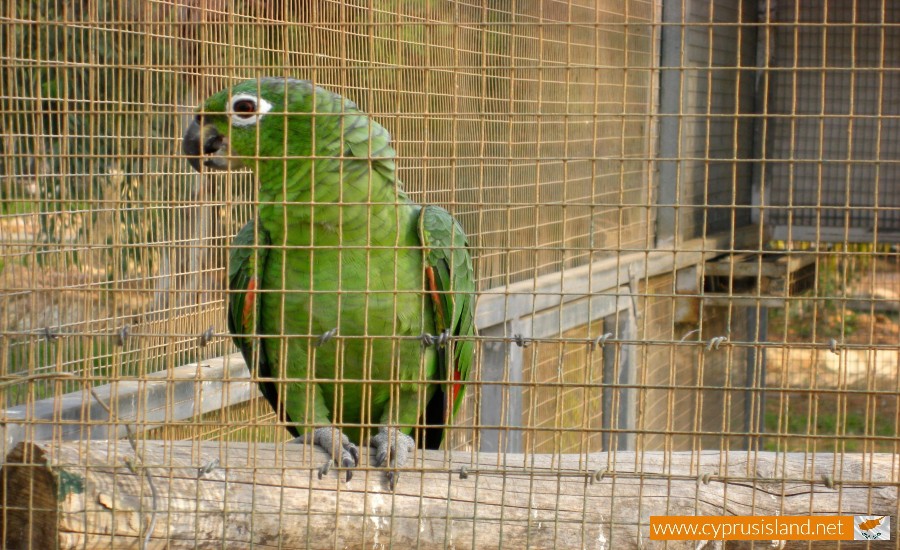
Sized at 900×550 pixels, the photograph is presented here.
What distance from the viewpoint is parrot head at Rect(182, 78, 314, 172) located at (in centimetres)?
262

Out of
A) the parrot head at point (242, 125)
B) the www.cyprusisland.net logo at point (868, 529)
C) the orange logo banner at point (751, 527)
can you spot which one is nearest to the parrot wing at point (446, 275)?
the parrot head at point (242, 125)

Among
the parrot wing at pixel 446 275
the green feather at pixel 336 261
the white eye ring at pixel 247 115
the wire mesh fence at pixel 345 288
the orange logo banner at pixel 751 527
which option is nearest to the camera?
the wire mesh fence at pixel 345 288

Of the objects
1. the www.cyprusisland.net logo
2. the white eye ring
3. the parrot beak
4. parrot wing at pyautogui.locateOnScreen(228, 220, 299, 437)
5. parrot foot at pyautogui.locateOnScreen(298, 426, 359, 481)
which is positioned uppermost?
the white eye ring

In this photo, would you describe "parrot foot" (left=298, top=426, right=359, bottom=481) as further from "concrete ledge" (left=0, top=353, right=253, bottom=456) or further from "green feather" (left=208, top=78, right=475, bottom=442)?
"concrete ledge" (left=0, top=353, right=253, bottom=456)

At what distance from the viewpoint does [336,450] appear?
253cm

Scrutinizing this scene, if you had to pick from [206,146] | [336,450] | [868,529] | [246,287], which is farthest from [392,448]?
[868,529]

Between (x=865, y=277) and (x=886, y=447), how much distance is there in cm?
332

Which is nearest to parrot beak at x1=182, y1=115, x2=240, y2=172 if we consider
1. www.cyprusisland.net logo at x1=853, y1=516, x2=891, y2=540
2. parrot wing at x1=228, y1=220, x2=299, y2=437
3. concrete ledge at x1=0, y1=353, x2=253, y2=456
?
parrot wing at x1=228, y1=220, x2=299, y2=437

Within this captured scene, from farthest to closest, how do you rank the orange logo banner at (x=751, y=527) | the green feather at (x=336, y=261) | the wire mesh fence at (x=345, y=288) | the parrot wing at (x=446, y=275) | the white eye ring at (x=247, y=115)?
the parrot wing at (x=446, y=275)
the green feather at (x=336, y=261)
the white eye ring at (x=247, y=115)
the orange logo banner at (x=751, y=527)
the wire mesh fence at (x=345, y=288)

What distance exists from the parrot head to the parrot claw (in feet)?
2.83

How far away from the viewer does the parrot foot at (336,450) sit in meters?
2.34

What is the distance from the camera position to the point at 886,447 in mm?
8031

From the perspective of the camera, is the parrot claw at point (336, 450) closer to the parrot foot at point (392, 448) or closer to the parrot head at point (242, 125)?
the parrot foot at point (392, 448)

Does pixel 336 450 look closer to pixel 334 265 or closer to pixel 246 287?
pixel 334 265
